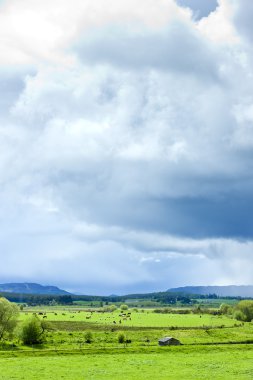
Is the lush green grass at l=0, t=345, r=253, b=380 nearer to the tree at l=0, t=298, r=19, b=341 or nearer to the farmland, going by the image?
the farmland

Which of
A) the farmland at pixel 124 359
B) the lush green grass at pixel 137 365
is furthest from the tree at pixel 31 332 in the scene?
the lush green grass at pixel 137 365

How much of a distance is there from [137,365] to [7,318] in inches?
2059

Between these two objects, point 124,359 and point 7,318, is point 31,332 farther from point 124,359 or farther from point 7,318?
point 124,359

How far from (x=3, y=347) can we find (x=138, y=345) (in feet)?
107

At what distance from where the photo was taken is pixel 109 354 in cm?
10181

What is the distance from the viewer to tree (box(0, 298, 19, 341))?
124188mm

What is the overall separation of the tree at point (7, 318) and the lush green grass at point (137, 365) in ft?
89.8

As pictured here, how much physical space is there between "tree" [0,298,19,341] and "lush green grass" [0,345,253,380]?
27.4 metres

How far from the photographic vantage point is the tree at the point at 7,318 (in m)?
124

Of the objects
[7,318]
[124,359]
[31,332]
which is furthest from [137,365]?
[7,318]

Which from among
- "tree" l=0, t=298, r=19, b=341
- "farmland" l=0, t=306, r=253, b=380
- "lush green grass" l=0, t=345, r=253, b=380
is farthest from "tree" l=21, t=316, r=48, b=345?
"lush green grass" l=0, t=345, r=253, b=380

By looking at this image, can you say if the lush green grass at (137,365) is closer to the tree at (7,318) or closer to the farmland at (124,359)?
the farmland at (124,359)

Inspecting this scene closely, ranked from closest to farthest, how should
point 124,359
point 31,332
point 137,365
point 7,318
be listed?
1. point 137,365
2. point 124,359
3. point 31,332
4. point 7,318

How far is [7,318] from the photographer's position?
124938 mm
